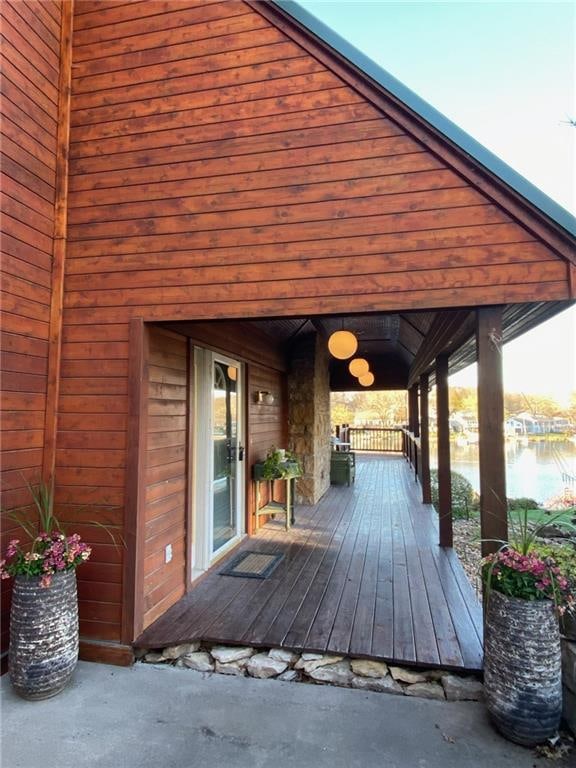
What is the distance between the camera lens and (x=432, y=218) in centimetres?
263

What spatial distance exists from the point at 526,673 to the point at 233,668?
169 cm

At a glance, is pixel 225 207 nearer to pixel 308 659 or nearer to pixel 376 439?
pixel 308 659

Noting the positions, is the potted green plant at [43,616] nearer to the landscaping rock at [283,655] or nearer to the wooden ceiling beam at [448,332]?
the landscaping rock at [283,655]

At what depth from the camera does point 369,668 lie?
8.31ft

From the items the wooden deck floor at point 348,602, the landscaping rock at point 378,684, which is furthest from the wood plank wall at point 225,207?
the landscaping rock at point 378,684

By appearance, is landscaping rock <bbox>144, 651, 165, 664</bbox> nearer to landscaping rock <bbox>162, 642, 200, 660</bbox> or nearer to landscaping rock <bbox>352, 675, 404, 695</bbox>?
landscaping rock <bbox>162, 642, 200, 660</bbox>

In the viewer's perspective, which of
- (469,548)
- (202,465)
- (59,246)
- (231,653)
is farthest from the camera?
(469,548)

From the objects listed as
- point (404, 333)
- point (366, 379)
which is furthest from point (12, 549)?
point (366, 379)

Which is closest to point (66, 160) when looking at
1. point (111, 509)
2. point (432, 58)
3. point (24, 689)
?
point (111, 509)

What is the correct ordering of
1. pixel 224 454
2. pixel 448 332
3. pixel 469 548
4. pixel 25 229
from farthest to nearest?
pixel 469 548 → pixel 224 454 → pixel 448 332 → pixel 25 229

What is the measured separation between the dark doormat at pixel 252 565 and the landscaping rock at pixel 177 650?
1.09 meters

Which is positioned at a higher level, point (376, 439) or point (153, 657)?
point (376, 439)

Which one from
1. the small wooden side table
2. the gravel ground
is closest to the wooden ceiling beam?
the gravel ground

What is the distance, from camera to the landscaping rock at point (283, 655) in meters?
2.63
